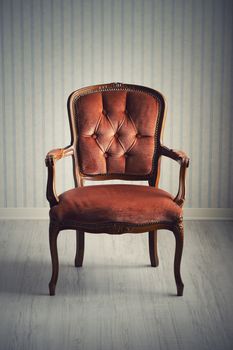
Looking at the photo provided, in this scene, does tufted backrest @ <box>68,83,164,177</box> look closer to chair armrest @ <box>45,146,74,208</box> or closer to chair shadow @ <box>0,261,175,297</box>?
chair armrest @ <box>45,146,74,208</box>

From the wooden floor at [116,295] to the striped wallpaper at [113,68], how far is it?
0.55m

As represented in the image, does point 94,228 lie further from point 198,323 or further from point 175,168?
point 175,168

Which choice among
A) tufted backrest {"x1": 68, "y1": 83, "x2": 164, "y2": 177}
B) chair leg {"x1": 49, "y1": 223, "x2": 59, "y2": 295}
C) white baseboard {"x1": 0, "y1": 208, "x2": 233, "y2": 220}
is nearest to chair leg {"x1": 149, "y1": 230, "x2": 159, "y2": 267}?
tufted backrest {"x1": 68, "y1": 83, "x2": 164, "y2": 177}

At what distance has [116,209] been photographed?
9.70 ft

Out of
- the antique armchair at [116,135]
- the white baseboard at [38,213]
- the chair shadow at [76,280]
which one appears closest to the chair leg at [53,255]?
the chair shadow at [76,280]

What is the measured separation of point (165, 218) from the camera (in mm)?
2992

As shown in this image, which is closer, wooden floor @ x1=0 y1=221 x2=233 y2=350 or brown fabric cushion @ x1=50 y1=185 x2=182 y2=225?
wooden floor @ x1=0 y1=221 x2=233 y2=350

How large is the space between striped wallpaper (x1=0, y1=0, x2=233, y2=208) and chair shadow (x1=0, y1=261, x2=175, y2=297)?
103 centimetres

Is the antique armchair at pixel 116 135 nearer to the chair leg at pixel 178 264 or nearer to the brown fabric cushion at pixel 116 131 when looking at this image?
the brown fabric cushion at pixel 116 131

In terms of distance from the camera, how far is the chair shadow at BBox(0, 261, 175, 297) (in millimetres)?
3154

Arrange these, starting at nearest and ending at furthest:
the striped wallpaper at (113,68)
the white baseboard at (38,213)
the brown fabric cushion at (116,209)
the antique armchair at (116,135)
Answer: the brown fabric cushion at (116,209) < the antique armchair at (116,135) < the striped wallpaper at (113,68) < the white baseboard at (38,213)

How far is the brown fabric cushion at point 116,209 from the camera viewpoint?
2.96m

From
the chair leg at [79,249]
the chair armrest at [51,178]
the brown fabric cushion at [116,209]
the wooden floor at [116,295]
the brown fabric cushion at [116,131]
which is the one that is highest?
the brown fabric cushion at [116,131]

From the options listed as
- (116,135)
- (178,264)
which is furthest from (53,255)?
(116,135)
